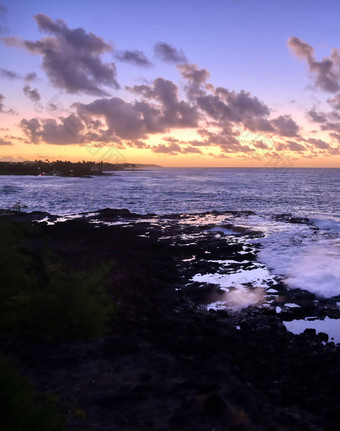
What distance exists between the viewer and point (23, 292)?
32.3 ft

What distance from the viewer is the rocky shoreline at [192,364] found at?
273 inches

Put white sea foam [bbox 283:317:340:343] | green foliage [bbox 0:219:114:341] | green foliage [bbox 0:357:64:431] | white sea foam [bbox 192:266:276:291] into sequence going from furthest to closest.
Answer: white sea foam [bbox 192:266:276:291] → white sea foam [bbox 283:317:340:343] → green foliage [bbox 0:219:114:341] → green foliage [bbox 0:357:64:431]

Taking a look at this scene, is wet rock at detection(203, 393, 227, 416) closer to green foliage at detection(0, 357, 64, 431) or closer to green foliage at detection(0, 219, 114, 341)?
green foliage at detection(0, 357, 64, 431)

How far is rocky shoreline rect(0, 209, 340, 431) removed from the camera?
6926 millimetres

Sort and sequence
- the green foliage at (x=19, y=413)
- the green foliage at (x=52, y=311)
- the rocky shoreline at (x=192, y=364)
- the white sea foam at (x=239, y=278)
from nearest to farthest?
the green foliage at (x=19, y=413)
the rocky shoreline at (x=192, y=364)
the green foliage at (x=52, y=311)
the white sea foam at (x=239, y=278)

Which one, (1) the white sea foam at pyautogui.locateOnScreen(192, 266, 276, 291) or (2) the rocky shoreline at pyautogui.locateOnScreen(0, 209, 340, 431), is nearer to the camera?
(2) the rocky shoreline at pyautogui.locateOnScreen(0, 209, 340, 431)

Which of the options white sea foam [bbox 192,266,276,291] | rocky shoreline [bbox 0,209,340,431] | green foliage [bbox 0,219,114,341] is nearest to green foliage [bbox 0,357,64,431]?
rocky shoreline [bbox 0,209,340,431]

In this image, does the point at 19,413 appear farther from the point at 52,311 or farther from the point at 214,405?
the point at 52,311

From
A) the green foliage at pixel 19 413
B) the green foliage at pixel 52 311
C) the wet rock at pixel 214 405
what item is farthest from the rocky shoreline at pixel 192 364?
the green foliage at pixel 19 413

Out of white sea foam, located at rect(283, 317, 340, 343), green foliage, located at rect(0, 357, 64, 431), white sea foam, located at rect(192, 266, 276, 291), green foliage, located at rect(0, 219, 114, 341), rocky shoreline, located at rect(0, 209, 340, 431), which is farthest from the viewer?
white sea foam, located at rect(192, 266, 276, 291)

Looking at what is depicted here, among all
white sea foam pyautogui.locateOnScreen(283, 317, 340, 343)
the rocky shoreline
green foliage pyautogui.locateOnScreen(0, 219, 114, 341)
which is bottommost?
white sea foam pyautogui.locateOnScreen(283, 317, 340, 343)

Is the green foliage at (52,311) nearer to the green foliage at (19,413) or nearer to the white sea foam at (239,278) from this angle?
the green foliage at (19,413)

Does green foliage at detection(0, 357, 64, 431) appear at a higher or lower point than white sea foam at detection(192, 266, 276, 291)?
higher

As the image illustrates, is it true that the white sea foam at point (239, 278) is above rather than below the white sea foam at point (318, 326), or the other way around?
above
